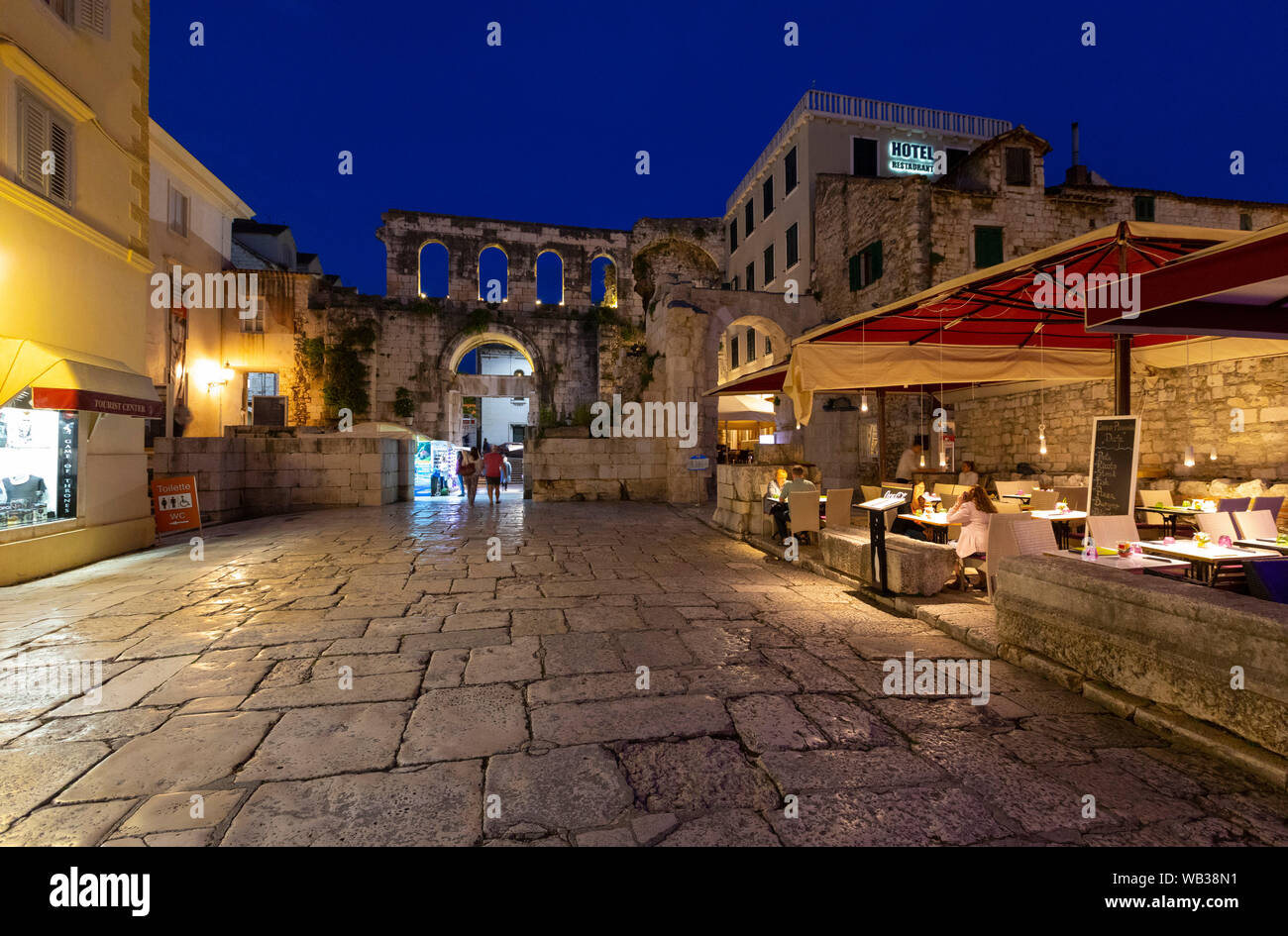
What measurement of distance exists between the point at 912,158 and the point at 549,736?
2369 centimetres

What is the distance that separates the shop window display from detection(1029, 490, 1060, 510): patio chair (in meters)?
11.5

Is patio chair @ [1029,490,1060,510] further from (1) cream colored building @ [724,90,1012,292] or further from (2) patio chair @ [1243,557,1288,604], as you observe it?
(1) cream colored building @ [724,90,1012,292]

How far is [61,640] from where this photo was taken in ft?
13.1

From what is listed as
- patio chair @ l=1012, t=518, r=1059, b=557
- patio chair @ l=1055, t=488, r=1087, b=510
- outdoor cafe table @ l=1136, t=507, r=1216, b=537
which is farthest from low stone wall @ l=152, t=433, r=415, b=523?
outdoor cafe table @ l=1136, t=507, r=1216, b=537

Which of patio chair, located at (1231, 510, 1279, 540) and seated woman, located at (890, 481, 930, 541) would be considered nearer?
patio chair, located at (1231, 510, 1279, 540)

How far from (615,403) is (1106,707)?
62.9 feet

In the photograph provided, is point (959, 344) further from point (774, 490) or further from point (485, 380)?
point (485, 380)

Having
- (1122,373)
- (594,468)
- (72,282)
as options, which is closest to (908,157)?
(594,468)

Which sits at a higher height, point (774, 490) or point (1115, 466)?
point (1115, 466)

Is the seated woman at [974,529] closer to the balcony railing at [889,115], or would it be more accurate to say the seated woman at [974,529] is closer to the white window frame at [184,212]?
the balcony railing at [889,115]

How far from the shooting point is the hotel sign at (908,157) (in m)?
20.0

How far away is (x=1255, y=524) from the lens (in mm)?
4941

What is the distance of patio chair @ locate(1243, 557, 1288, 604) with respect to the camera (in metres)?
3.06

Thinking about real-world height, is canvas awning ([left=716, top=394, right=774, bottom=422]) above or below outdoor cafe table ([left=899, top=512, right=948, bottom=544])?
above
